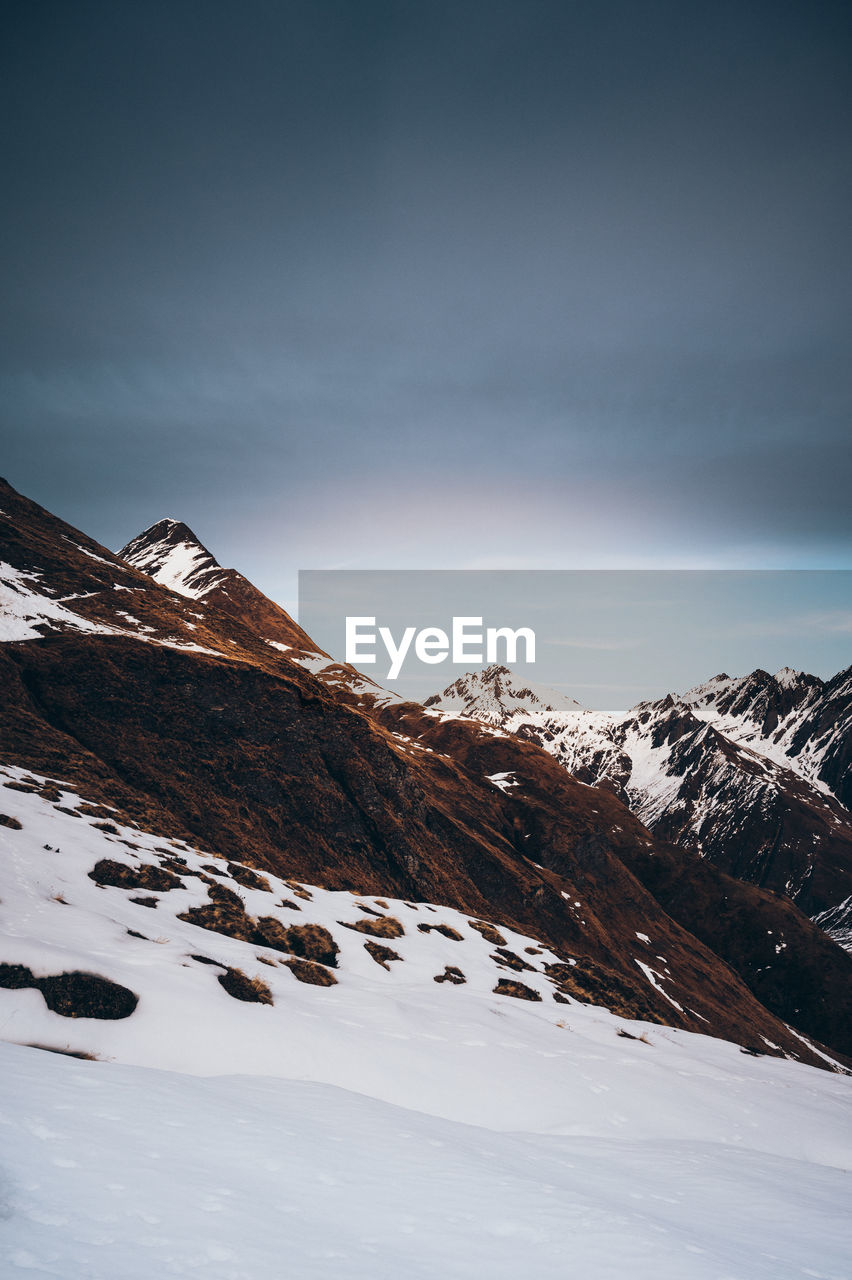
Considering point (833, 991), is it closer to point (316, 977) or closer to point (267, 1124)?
point (316, 977)

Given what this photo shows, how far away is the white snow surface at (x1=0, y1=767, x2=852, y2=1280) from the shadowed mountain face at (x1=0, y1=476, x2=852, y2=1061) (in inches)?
583

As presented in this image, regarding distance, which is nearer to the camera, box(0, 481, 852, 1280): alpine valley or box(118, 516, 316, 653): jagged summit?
box(0, 481, 852, 1280): alpine valley

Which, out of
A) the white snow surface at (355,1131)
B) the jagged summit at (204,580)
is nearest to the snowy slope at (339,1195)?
the white snow surface at (355,1131)

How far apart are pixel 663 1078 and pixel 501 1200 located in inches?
554

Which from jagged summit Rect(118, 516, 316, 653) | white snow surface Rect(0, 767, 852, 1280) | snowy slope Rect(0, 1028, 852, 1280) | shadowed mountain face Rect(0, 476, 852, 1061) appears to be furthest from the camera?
jagged summit Rect(118, 516, 316, 653)

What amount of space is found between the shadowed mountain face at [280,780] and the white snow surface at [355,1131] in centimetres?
1482

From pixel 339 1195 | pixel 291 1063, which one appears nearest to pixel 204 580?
pixel 291 1063

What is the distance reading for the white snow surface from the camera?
475cm

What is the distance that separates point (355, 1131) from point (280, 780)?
4808 centimetres

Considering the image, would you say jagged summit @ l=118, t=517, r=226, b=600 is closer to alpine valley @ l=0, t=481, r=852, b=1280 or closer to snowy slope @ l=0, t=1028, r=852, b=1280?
alpine valley @ l=0, t=481, r=852, b=1280

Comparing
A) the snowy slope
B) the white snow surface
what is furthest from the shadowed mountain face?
the snowy slope

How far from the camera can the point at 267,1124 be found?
307 inches

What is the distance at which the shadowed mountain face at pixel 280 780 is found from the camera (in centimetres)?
4441

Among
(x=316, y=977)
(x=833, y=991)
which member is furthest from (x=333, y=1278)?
(x=833, y=991)
